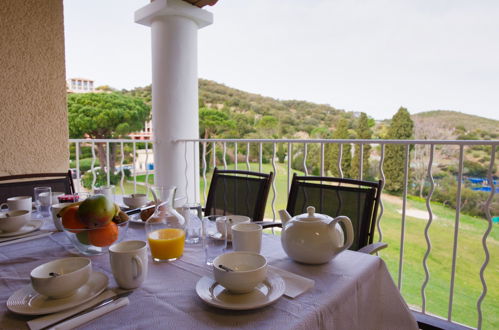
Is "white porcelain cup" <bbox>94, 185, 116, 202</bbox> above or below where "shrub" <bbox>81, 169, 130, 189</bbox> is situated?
above

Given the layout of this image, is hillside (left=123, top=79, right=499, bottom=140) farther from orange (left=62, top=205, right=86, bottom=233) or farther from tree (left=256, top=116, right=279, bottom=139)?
orange (left=62, top=205, right=86, bottom=233)

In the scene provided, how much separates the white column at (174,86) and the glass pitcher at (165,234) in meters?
2.93

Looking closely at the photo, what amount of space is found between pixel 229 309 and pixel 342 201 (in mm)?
952

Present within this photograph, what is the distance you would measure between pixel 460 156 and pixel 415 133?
9.88m

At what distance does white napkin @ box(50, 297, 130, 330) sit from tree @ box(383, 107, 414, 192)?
482 cm

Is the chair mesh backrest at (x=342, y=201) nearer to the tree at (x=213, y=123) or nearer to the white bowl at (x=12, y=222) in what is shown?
the white bowl at (x=12, y=222)

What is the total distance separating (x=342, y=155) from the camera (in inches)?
185

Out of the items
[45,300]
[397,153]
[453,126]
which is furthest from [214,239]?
[453,126]

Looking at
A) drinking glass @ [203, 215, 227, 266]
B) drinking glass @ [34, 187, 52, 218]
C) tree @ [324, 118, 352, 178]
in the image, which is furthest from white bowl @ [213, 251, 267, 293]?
tree @ [324, 118, 352, 178]

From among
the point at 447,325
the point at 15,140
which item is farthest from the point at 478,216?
the point at 15,140

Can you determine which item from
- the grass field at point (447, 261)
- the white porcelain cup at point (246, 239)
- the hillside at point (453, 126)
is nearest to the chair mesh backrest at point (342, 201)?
the white porcelain cup at point (246, 239)

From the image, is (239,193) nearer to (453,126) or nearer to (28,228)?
(28,228)

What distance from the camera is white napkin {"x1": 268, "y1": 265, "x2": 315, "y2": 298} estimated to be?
26.6 inches

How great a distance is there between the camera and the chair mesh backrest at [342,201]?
1.30 metres
